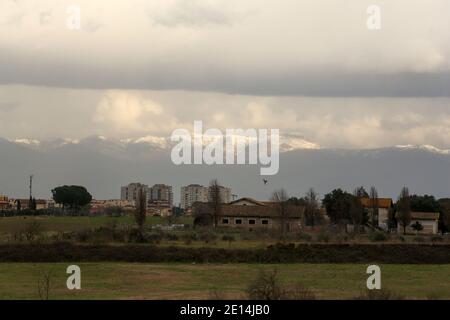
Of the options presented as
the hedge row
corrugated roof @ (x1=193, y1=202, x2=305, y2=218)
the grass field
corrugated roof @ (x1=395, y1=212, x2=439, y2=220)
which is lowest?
the grass field

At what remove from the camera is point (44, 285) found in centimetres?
3406

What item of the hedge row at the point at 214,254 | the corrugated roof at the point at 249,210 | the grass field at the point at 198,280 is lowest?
the grass field at the point at 198,280

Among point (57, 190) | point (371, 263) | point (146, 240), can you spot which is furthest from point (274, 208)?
point (57, 190)

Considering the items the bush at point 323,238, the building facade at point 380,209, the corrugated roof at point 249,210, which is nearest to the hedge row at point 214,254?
the bush at point 323,238

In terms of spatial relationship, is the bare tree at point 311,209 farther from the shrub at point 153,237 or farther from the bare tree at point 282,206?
the shrub at point 153,237

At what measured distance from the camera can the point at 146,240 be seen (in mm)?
62625

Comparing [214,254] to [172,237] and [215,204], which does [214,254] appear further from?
[215,204]

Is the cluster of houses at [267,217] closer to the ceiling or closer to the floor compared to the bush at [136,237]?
closer to the ceiling

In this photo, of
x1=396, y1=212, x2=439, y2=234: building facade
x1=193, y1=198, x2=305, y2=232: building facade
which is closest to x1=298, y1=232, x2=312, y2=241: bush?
x1=193, y1=198, x2=305, y2=232: building facade

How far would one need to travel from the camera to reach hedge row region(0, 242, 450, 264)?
5028 cm

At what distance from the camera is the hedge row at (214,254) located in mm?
50281

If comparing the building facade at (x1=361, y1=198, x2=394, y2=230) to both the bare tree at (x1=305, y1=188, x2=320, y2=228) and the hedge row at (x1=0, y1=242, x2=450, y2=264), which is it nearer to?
the bare tree at (x1=305, y1=188, x2=320, y2=228)

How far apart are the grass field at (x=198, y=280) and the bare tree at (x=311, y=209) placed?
60.6 meters

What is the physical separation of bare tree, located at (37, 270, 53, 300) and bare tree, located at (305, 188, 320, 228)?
70423mm
